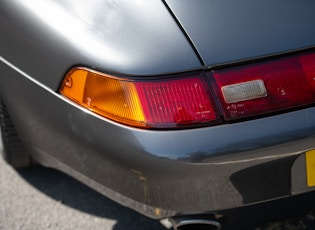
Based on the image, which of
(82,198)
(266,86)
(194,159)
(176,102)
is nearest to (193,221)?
(194,159)

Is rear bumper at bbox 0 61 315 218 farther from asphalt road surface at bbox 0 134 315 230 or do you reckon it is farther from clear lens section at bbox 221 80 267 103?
asphalt road surface at bbox 0 134 315 230

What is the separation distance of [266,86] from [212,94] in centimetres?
18

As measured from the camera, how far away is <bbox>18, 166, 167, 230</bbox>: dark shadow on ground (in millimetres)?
2611

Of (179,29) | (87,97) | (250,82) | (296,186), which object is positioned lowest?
(296,186)

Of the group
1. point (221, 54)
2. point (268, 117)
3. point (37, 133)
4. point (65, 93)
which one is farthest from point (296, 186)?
point (37, 133)

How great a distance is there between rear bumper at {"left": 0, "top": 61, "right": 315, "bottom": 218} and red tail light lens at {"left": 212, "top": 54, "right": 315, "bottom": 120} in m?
0.04

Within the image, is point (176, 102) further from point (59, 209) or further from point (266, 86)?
point (59, 209)

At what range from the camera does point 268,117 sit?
6.08 ft

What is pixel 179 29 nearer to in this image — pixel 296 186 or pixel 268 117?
pixel 268 117

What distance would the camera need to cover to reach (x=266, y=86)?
1870mm

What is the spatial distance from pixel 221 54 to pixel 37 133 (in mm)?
857

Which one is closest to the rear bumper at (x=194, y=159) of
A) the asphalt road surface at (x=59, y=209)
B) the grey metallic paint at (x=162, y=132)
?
the grey metallic paint at (x=162, y=132)

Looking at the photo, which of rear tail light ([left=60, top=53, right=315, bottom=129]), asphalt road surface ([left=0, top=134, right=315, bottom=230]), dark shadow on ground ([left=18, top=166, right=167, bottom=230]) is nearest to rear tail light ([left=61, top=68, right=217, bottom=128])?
rear tail light ([left=60, top=53, right=315, bottom=129])

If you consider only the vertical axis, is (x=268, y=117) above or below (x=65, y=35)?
below
